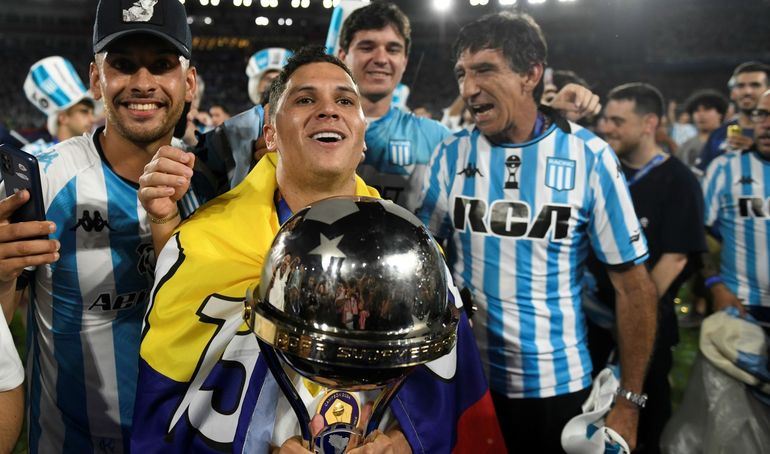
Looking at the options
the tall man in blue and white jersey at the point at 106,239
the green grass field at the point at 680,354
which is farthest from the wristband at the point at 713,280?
the tall man in blue and white jersey at the point at 106,239

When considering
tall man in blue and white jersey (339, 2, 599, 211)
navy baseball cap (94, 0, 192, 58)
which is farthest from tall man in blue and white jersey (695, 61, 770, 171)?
navy baseball cap (94, 0, 192, 58)

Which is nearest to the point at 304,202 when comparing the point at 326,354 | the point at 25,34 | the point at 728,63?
the point at 326,354

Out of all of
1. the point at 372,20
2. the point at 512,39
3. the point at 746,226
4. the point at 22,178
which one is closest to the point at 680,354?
the point at 746,226

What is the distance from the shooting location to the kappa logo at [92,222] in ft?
5.25

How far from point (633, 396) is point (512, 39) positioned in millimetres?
1361

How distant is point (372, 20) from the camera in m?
2.49

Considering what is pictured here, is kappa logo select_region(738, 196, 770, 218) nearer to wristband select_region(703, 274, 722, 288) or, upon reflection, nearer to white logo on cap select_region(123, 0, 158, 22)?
wristband select_region(703, 274, 722, 288)

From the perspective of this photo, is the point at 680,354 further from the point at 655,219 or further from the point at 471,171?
the point at 471,171

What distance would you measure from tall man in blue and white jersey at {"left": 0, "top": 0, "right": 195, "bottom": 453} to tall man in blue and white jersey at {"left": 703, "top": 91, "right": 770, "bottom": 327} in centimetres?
288

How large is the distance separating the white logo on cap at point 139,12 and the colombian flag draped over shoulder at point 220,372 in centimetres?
59

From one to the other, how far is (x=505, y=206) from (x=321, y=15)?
7.11 feet

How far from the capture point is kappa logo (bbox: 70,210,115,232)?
160cm

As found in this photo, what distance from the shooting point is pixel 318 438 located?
938 mm

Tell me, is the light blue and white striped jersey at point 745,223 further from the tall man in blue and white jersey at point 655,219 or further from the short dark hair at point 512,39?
the short dark hair at point 512,39
